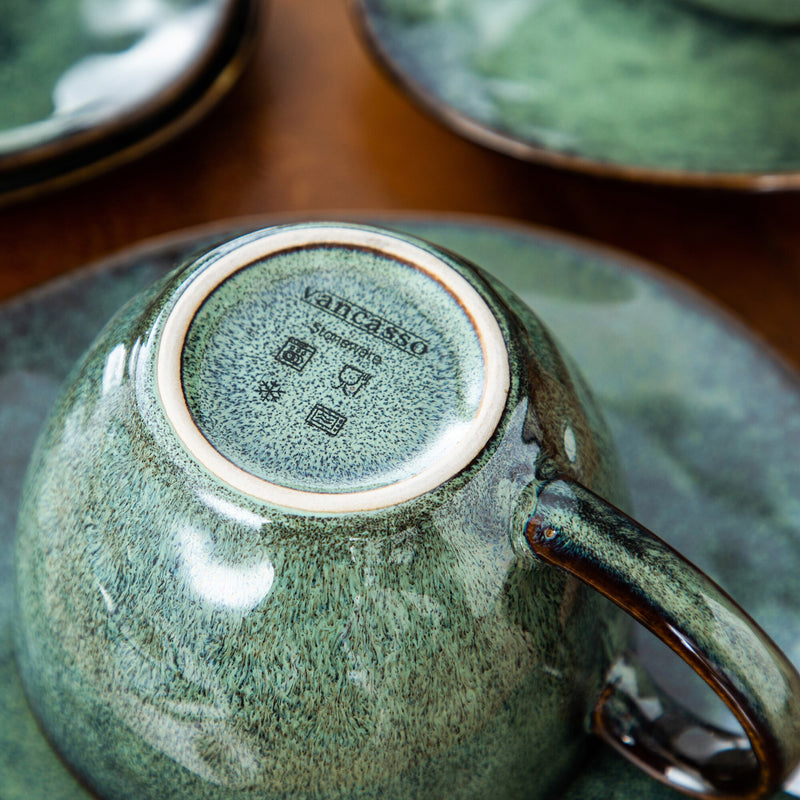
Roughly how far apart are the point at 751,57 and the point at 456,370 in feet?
1.64

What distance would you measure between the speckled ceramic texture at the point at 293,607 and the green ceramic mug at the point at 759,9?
1.51ft

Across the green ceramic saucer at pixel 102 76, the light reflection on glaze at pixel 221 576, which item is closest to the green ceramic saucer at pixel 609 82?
the green ceramic saucer at pixel 102 76

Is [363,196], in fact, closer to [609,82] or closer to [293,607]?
[609,82]

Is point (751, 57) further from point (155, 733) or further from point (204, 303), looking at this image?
point (155, 733)

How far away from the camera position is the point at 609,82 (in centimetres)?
72

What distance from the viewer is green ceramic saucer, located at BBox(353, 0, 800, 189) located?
0.65 meters

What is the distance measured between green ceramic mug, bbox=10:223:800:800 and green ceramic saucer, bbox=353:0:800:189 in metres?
0.28

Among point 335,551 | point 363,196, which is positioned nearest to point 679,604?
point 335,551

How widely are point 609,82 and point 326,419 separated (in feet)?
1.55

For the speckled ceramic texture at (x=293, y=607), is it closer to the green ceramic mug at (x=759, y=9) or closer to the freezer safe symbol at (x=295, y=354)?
the freezer safe symbol at (x=295, y=354)

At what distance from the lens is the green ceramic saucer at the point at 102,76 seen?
2.04ft

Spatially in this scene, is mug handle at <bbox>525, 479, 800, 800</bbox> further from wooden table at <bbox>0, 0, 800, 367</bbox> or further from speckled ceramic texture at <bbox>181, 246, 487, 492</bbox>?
wooden table at <bbox>0, 0, 800, 367</bbox>

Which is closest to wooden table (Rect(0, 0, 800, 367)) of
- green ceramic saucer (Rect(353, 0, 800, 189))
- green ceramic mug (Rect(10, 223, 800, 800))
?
green ceramic saucer (Rect(353, 0, 800, 189))

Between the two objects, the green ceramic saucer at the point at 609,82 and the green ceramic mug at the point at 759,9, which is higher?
the green ceramic mug at the point at 759,9
